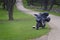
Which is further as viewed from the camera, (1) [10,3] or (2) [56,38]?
(1) [10,3]

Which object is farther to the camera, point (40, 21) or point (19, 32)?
point (40, 21)

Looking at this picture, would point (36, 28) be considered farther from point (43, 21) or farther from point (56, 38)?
point (56, 38)

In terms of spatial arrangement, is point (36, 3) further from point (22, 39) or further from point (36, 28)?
point (22, 39)

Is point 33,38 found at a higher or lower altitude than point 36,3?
higher

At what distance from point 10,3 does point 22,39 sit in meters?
14.0

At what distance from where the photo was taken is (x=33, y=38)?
13.2m

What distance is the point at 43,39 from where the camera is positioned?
1275 cm

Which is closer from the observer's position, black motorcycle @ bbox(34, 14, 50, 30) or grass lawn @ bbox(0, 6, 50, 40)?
grass lawn @ bbox(0, 6, 50, 40)

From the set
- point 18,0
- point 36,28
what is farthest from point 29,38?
point 18,0

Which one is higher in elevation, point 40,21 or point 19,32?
point 40,21

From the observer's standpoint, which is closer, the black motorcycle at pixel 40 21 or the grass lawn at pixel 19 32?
the grass lawn at pixel 19 32

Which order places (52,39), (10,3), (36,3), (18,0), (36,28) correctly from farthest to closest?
(18,0)
(36,3)
(10,3)
(36,28)
(52,39)

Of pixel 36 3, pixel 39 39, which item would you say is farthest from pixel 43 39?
pixel 36 3

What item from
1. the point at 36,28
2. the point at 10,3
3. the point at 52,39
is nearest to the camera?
the point at 52,39
